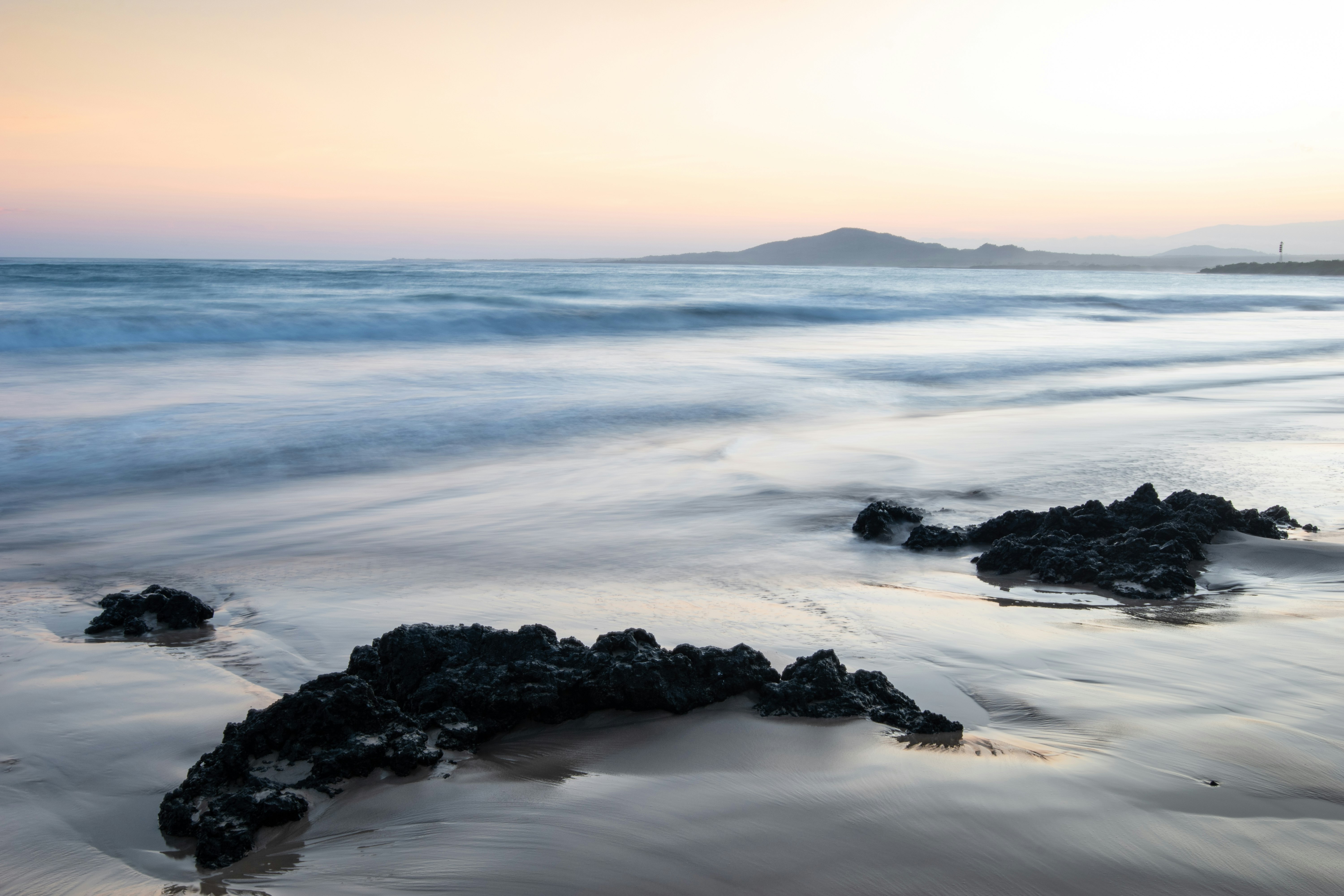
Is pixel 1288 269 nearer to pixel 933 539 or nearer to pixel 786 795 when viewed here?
pixel 933 539

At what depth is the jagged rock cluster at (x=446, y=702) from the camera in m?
2.04

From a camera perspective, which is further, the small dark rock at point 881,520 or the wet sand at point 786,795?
the small dark rock at point 881,520

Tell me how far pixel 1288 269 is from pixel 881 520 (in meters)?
96.1

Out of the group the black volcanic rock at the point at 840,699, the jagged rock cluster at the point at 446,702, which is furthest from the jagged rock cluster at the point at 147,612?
the black volcanic rock at the point at 840,699

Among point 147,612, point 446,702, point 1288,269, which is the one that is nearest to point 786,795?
point 446,702

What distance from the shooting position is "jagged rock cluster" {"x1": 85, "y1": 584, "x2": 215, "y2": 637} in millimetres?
3309

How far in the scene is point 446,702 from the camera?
2471mm

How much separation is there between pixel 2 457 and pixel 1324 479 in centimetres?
943

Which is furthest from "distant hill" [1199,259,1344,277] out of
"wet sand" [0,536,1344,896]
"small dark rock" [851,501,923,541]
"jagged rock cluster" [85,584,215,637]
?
"jagged rock cluster" [85,584,215,637]

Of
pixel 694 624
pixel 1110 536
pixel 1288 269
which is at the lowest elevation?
pixel 694 624

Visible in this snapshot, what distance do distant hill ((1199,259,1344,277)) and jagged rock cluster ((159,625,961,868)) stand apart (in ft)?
286

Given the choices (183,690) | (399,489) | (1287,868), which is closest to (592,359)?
(399,489)

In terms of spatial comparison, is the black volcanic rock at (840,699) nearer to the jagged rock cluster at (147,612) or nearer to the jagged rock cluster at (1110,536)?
the jagged rock cluster at (1110,536)

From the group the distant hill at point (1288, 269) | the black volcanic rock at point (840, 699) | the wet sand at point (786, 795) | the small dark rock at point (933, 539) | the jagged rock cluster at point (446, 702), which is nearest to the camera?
the wet sand at point (786, 795)
